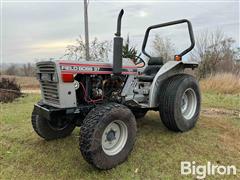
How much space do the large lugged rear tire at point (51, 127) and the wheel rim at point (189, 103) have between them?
74.9 inches

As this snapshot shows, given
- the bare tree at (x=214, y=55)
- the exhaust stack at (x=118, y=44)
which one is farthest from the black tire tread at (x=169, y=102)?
the bare tree at (x=214, y=55)

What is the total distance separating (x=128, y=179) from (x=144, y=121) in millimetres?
2082

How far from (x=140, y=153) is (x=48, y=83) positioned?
1499mm

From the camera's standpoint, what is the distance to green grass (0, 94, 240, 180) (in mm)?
2586

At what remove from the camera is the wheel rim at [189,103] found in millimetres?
3928

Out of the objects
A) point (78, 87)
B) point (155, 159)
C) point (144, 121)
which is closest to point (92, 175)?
point (155, 159)

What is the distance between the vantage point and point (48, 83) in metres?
2.95

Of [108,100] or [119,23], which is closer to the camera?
[119,23]

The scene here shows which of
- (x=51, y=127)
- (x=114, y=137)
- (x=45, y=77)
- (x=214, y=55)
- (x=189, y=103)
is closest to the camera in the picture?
(x=114, y=137)

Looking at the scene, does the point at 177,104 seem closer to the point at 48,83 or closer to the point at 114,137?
the point at 114,137

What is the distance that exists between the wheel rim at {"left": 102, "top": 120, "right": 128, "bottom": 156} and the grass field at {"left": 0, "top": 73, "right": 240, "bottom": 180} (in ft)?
0.71
